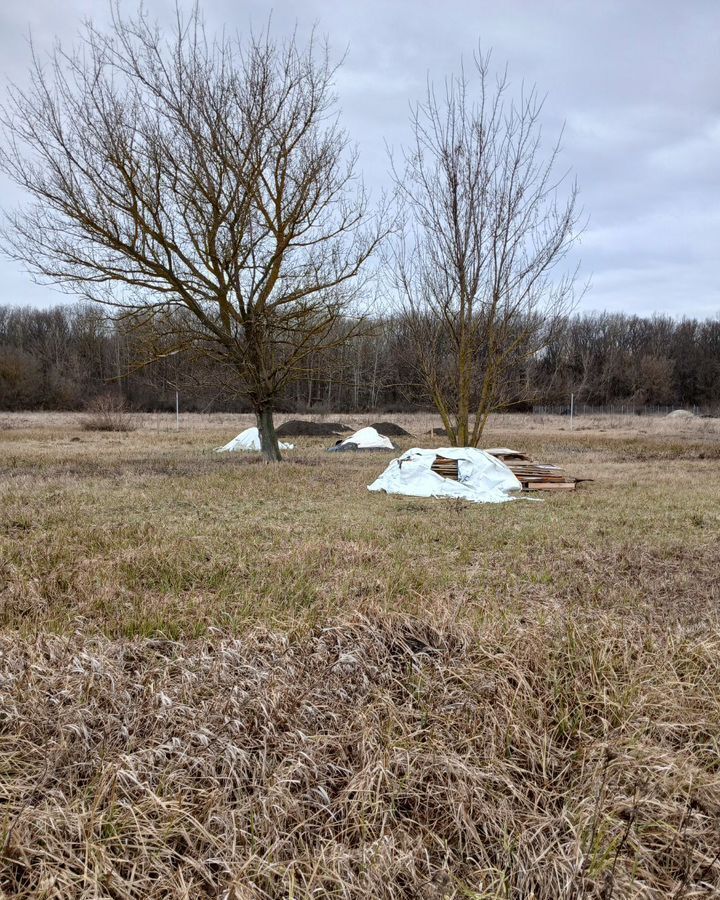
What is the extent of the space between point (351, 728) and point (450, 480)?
8.22 meters

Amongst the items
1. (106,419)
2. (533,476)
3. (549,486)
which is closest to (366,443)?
(533,476)

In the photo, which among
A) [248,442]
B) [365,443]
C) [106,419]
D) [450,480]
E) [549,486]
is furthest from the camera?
[106,419]

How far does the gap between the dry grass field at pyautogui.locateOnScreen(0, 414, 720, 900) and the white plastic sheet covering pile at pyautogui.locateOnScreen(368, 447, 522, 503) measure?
4923 millimetres

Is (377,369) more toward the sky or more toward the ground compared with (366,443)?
more toward the sky

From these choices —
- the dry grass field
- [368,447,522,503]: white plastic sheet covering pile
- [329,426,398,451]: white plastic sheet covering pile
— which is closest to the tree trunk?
[368,447,522,503]: white plastic sheet covering pile

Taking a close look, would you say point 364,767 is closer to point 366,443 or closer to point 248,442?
point 248,442

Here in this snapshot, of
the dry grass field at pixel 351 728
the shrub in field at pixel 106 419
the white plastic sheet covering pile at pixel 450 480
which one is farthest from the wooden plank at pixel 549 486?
the shrub in field at pixel 106 419

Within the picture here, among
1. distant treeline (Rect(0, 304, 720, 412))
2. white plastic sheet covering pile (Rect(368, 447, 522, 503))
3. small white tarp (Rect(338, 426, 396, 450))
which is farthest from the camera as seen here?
distant treeline (Rect(0, 304, 720, 412))

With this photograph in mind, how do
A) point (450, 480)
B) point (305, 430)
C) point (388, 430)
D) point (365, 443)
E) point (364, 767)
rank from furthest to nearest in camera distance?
1. point (305, 430)
2. point (388, 430)
3. point (365, 443)
4. point (450, 480)
5. point (364, 767)

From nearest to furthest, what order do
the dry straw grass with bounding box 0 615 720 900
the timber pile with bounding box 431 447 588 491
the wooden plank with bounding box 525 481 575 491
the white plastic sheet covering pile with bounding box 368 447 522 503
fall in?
1. the dry straw grass with bounding box 0 615 720 900
2. the white plastic sheet covering pile with bounding box 368 447 522 503
3. the timber pile with bounding box 431 447 588 491
4. the wooden plank with bounding box 525 481 575 491

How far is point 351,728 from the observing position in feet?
8.46

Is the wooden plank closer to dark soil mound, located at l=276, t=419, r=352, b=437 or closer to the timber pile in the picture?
the timber pile

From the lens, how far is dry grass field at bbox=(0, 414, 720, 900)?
6.45 ft

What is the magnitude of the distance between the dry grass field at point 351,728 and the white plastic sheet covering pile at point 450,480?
4.92m
